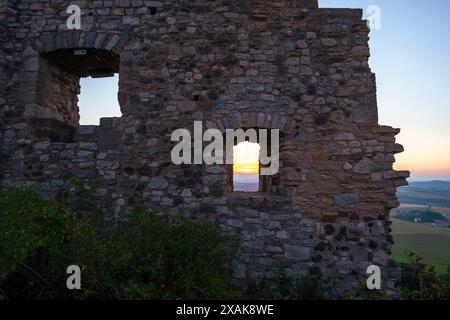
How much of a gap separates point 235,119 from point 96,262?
3.05 meters

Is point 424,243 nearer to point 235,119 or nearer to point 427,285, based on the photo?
point 427,285

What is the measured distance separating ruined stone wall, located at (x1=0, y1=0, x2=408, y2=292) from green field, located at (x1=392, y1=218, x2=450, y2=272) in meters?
22.4

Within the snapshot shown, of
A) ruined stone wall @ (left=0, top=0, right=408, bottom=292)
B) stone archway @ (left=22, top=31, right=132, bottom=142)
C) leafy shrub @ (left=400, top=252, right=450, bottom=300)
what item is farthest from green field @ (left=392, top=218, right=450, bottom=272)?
stone archway @ (left=22, top=31, right=132, bottom=142)

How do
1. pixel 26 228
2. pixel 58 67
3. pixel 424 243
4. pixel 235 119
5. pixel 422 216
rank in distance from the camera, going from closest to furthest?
pixel 26 228
pixel 235 119
pixel 58 67
pixel 424 243
pixel 422 216

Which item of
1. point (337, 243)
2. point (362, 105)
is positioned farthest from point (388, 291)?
point (362, 105)

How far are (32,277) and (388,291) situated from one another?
16.7ft

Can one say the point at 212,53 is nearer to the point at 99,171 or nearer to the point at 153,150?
the point at 153,150

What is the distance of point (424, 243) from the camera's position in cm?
3141

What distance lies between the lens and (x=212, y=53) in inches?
217

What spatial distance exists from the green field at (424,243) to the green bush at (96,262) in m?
24.5

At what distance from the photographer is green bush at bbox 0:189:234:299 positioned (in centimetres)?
359

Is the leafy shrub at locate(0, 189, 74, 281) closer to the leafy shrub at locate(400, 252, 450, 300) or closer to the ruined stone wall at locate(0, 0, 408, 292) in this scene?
the ruined stone wall at locate(0, 0, 408, 292)

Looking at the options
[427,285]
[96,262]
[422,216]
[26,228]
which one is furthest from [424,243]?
[26,228]
